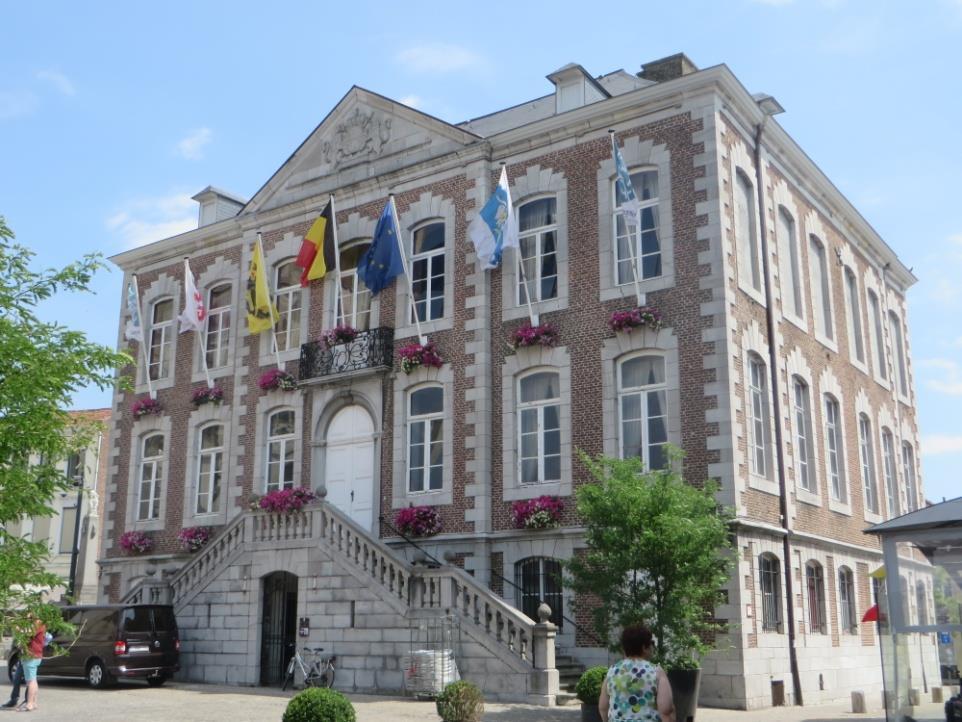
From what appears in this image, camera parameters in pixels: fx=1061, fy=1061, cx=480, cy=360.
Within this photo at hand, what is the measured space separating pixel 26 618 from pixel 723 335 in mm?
12184

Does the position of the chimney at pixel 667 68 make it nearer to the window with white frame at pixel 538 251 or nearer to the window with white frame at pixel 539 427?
the window with white frame at pixel 538 251

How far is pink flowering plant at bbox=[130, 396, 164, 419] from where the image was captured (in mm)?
27062

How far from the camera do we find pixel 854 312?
26609 millimetres

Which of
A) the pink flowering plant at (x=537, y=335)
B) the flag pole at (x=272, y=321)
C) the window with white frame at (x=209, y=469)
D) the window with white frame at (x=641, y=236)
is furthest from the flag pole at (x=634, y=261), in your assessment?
the window with white frame at (x=209, y=469)

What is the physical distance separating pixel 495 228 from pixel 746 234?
4.91 meters

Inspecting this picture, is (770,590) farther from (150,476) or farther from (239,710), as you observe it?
(150,476)

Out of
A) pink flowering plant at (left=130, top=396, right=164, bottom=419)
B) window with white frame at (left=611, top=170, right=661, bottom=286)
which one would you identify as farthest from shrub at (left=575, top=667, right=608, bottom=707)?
pink flowering plant at (left=130, top=396, right=164, bottom=419)

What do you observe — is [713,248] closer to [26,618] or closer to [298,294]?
[298,294]

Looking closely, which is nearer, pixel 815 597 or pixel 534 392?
pixel 815 597

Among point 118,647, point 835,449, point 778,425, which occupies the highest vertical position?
point 835,449

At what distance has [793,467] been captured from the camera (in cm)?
2047

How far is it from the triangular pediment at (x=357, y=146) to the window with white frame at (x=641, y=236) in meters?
3.93

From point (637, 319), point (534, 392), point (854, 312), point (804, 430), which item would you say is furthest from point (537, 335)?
point (854, 312)

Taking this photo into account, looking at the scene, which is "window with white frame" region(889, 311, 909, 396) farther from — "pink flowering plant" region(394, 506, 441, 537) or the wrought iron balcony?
"pink flowering plant" region(394, 506, 441, 537)
